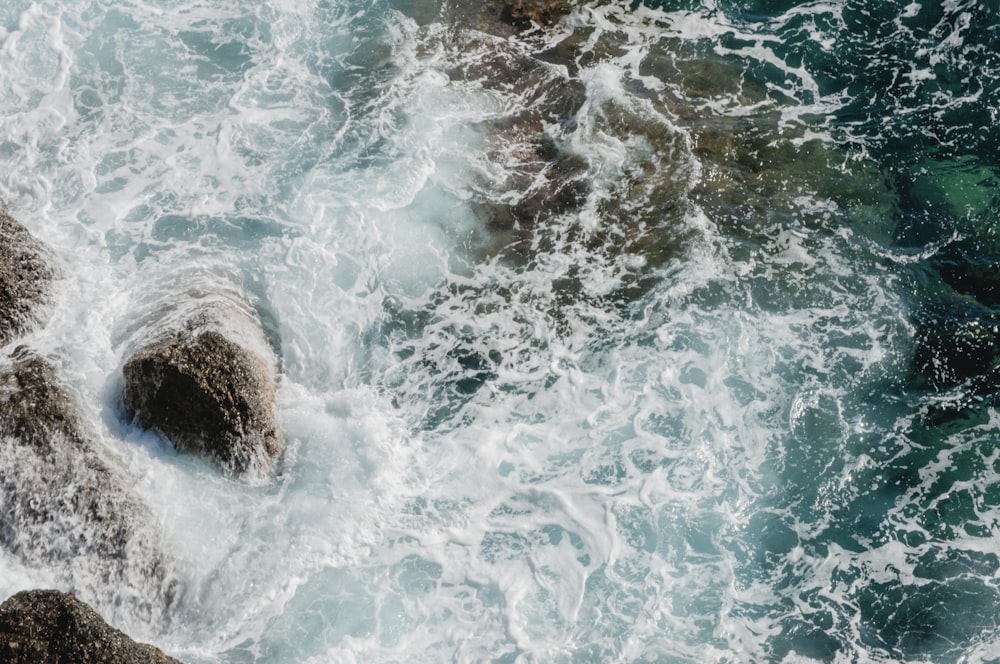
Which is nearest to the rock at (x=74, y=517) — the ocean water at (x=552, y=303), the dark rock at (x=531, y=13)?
the ocean water at (x=552, y=303)

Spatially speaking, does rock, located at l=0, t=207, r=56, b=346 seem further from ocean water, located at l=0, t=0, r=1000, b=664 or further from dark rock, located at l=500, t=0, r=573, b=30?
dark rock, located at l=500, t=0, r=573, b=30

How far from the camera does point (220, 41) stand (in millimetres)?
13367

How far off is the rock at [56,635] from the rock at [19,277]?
363 cm

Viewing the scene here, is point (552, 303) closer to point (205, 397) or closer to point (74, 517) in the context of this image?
point (205, 397)

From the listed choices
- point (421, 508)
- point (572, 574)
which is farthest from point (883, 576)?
point (421, 508)

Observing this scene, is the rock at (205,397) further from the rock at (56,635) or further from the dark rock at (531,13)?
the dark rock at (531,13)

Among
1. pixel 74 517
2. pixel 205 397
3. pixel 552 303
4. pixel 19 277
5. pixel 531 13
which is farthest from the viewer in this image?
pixel 531 13

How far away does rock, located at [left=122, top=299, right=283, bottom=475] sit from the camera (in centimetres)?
833

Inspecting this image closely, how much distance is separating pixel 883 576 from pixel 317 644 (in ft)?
18.7

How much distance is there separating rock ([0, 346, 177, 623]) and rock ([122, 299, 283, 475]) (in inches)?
27.0

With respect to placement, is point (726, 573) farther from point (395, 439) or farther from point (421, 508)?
point (395, 439)

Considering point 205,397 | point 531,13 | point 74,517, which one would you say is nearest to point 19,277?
point 205,397

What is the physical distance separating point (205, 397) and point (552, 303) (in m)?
4.31

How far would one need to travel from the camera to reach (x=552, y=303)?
34.1 ft
